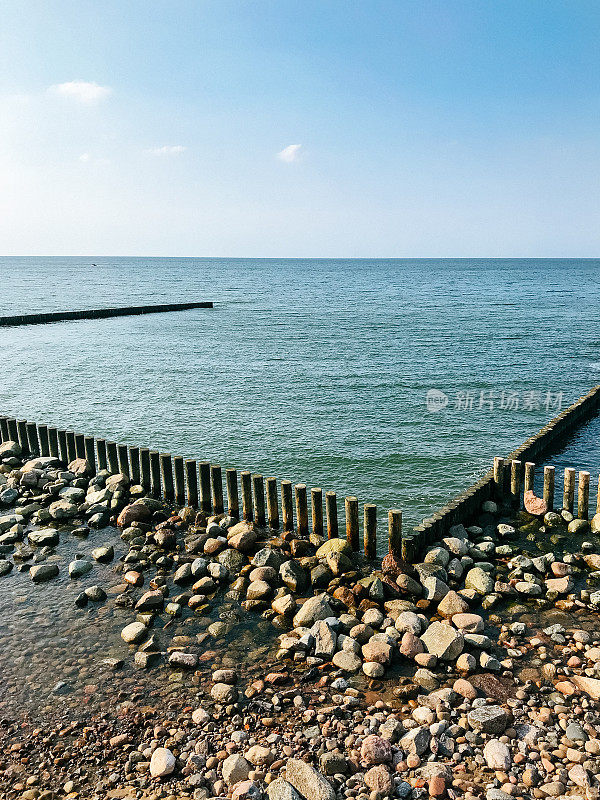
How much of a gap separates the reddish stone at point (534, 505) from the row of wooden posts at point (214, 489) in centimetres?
448

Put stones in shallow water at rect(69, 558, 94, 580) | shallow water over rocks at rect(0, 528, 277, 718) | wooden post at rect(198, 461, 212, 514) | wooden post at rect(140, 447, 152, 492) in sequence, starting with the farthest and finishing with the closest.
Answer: wooden post at rect(140, 447, 152, 492) < wooden post at rect(198, 461, 212, 514) < stones in shallow water at rect(69, 558, 94, 580) < shallow water over rocks at rect(0, 528, 277, 718)

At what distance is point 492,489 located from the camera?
16.4m

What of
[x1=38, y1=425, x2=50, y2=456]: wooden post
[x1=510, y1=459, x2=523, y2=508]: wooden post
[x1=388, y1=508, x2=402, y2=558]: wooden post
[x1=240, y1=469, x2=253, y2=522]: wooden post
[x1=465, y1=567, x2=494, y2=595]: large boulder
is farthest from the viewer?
[x1=38, y1=425, x2=50, y2=456]: wooden post

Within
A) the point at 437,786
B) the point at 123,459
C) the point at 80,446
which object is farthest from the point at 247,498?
the point at 437,786

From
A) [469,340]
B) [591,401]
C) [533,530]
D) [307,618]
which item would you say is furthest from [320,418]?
[469,340]

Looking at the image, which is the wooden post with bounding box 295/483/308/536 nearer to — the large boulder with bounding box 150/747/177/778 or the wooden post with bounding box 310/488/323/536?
the wooden post with bounding box 310/488/323/536

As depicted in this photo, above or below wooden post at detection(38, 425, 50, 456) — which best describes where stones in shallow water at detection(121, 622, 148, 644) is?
below

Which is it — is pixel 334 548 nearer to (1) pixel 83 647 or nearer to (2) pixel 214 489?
(2) pixel 214 489

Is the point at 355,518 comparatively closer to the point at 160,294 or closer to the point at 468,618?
the point at 468,618

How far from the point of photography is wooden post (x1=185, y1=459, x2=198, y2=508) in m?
16.4

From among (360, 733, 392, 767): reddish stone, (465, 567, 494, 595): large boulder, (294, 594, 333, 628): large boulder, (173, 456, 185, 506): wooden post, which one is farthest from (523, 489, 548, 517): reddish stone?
(360, 733, 392, 767): reddish stone

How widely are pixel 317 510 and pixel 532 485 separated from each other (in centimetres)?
577

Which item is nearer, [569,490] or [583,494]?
[583,494]

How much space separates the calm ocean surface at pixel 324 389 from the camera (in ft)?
71.1
